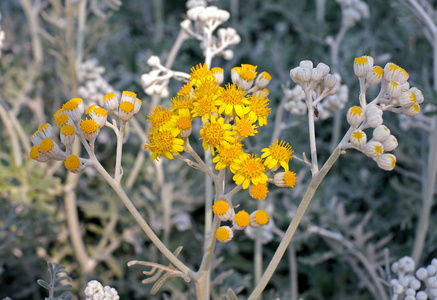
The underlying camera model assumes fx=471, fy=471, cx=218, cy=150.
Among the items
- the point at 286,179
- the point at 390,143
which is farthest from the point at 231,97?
the point at 390,143

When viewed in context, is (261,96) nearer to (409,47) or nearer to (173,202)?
(173,202)

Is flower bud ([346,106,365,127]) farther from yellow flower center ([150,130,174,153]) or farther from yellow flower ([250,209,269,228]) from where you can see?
yellow flower center ([150,130,174,153])

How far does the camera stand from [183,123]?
162cm

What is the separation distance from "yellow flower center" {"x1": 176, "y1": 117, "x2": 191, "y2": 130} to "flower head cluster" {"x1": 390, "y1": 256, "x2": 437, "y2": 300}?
3.83ft

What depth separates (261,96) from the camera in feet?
5.81

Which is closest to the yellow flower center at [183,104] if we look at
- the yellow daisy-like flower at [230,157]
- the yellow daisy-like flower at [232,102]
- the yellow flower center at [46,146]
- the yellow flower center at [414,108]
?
the yellow daisy-like flower at [232,102]

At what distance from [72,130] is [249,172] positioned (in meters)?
0.62

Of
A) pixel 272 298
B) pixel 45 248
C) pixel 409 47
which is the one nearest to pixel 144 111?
pixel 45 248

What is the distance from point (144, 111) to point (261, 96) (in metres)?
1.82

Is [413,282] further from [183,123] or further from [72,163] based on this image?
[72,163]

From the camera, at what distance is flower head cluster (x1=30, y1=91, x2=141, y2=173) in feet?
5.10

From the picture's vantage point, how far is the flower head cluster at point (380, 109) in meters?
1.52

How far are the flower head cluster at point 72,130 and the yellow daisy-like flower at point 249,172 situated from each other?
462 millimetres

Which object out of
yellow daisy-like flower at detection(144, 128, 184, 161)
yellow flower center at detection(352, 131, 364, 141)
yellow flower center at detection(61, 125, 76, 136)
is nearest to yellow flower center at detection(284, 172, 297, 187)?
yellow flower center at detection(352, 131, 364, 141)
